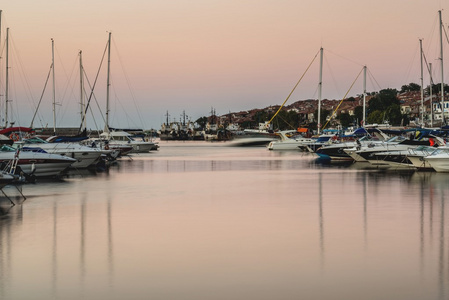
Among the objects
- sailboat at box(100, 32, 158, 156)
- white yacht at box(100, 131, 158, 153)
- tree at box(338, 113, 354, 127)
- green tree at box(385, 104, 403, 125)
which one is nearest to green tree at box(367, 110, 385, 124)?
green tree at box(385, 104, 403, 125)

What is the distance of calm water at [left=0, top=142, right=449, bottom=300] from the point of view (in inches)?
422

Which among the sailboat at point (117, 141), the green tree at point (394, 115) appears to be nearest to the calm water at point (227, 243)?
the sailboat at point (117, 141)

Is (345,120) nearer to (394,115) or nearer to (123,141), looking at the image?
(394,115)

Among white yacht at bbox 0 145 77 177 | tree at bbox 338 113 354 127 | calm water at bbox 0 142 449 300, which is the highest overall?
tree at bbox 338 113 354 127

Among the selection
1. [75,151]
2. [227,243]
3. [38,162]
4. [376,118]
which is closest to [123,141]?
[75,151]

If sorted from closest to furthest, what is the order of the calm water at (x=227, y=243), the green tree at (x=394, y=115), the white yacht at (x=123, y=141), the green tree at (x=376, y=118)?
the calm water at (x=227, y=243)
the white yacht at (x=123, y=141)
the green tree at (x=376, y=118)
the green tree at (x=394, y=115)

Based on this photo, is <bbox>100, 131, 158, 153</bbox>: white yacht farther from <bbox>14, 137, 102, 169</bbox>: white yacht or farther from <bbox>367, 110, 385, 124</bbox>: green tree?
<bbox>367, 110, 385, 124</bbox>: green tree

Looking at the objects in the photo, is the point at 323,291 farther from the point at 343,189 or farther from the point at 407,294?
the point at 343,189

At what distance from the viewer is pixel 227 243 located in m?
14.8

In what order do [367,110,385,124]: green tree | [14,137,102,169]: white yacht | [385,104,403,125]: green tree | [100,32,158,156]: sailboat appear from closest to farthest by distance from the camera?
[14,137,102,169]: white yacht → [100,32,158,156]: sailboat → [367,110,385,124]: green tree → [385,104,403,125]: green tree

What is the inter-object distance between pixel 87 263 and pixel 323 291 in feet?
15.0

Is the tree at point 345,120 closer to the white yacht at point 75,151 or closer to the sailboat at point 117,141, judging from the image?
the sailboat at point 117,141

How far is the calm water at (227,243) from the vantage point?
1071 cm

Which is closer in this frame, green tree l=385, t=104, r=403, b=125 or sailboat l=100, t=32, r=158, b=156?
sailboat l=100, t=32, r=158, b=156
